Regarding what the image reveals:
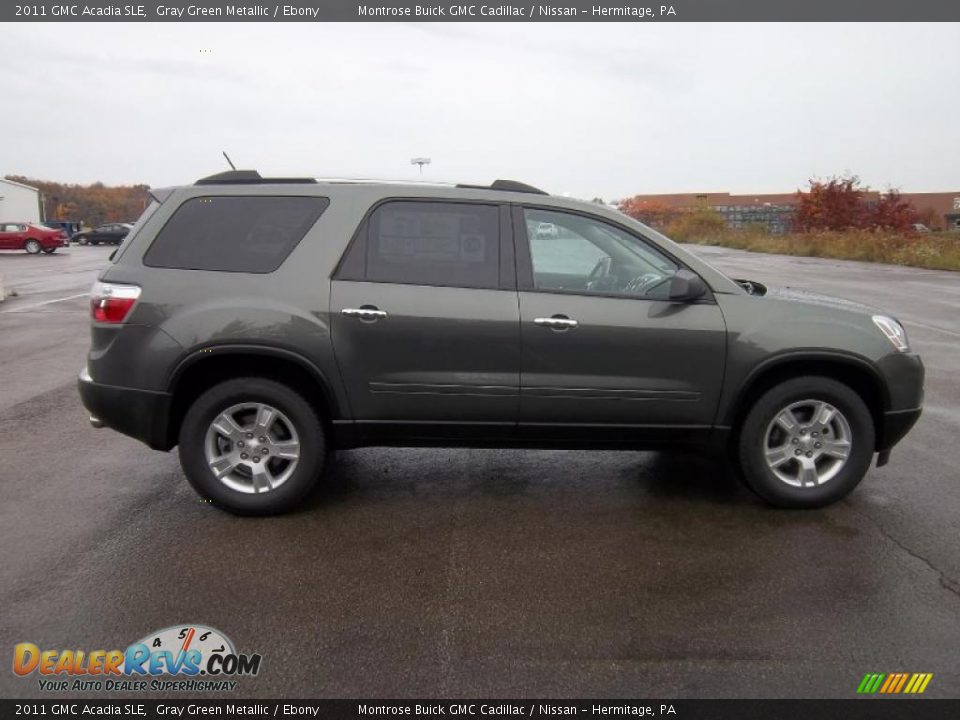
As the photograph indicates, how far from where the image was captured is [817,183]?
2179 inches

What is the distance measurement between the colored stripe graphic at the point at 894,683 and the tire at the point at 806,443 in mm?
1544

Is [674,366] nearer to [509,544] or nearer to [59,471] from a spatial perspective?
[509,544]

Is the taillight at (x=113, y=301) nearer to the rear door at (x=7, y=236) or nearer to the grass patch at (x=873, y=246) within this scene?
the grass patch at (x=873, y=246)

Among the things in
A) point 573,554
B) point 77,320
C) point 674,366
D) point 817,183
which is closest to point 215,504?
point 573,554

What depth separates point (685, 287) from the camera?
3.97 metres

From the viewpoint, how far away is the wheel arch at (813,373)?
13.4 feet

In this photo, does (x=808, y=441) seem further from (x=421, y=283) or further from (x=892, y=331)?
(x=421, y=283)

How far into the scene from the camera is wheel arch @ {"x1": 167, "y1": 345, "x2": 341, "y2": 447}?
3934 mm

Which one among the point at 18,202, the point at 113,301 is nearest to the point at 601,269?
the point at 113,301

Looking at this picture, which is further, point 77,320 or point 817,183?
point 817,183

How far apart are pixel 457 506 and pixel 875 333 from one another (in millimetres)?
2602
